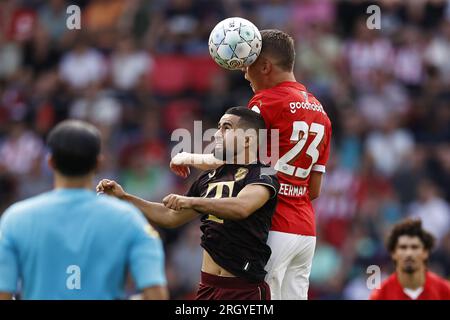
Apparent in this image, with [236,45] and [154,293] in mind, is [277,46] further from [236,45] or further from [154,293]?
[154,293]

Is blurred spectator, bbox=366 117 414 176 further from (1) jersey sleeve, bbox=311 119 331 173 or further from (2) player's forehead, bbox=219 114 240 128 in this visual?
(2) player's forehead, bbox=219 114 240 128

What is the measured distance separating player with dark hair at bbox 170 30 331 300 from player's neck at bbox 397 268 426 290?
2556 mm

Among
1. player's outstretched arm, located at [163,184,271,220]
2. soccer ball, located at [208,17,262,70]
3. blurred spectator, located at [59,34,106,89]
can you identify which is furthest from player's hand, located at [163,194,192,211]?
blurred spectator, located at [59,34,106,89]

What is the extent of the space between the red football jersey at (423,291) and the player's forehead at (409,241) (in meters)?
0.36

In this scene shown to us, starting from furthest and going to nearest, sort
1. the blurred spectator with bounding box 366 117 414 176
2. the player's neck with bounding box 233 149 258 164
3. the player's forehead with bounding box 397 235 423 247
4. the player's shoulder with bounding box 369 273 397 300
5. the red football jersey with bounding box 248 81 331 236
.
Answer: the blurred spectator with bounding box 366 117 414 176 → the player's forehead with bounding box 397 235 423 247 → the player's shoulder with bounding box 369 273 397 300 → the red football jersey with bounding box 248 81 331 236 → the player's neck with bounding box 233 149 258 164

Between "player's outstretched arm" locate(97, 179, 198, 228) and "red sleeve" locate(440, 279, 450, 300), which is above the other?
"player's outstretched arm" locate(97, 179, 198, 228)

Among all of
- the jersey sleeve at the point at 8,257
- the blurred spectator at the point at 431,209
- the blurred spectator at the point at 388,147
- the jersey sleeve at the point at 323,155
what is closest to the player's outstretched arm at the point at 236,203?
the jersey sleeve at the point at 323,155

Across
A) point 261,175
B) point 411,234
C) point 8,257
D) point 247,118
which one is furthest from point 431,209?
point 8,257

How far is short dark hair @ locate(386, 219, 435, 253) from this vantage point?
11156mm

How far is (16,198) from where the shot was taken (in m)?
17.9

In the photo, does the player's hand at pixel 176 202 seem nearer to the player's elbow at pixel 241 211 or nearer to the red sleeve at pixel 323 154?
the player's elbow at pixel 241 211

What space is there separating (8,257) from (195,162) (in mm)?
2455
